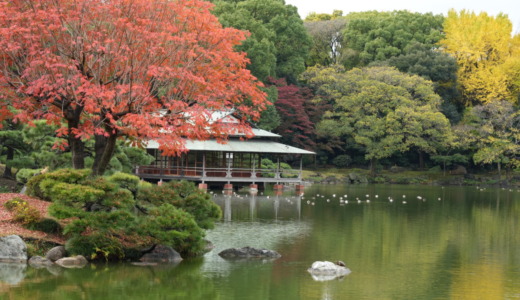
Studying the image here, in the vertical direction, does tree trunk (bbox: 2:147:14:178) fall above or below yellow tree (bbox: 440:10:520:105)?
below

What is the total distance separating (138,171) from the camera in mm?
39688

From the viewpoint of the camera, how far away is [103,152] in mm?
16797

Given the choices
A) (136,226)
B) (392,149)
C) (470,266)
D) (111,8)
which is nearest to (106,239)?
(136,226)

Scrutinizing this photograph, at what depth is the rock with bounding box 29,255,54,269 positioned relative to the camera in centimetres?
1424

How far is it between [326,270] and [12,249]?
679cm

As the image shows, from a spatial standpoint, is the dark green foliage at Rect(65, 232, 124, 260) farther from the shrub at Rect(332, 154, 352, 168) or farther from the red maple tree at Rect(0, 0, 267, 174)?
the shrub at Rect(332, 154, 352, 168)

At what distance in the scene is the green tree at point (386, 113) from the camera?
51969mm

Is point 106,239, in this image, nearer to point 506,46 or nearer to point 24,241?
point 24,241

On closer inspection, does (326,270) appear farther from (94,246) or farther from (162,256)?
(94,246)

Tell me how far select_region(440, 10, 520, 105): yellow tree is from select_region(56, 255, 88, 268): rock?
4575 cm

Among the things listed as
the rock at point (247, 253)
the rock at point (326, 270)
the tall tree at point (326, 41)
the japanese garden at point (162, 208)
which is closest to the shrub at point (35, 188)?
the japanese garden at point (162, 208)

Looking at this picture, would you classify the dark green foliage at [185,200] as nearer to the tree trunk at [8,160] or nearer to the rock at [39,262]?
the rock at [39,262]

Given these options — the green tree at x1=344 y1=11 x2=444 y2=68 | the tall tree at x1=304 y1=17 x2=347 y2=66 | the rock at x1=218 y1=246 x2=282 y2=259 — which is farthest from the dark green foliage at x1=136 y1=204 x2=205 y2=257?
the tall tree at x1=304 y1=17 x2=347 y2=66

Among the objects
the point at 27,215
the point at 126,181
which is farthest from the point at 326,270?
the point at 27,215
